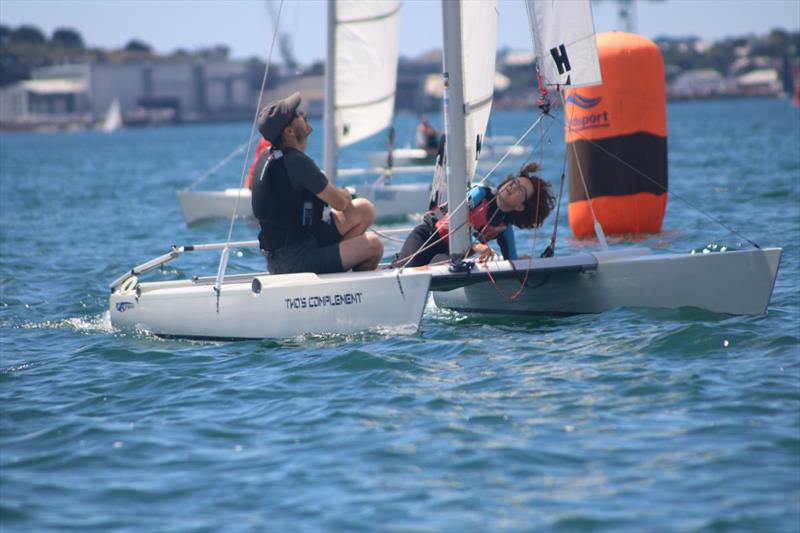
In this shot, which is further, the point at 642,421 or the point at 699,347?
the point at 699,347

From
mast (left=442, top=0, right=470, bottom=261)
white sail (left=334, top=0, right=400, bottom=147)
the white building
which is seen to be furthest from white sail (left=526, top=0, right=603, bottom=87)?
the white building

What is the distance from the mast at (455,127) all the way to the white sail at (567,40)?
57 centimetres

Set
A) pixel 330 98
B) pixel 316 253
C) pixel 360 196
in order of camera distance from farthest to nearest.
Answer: pixel 360 196 < pixel 330 98 < pixel 316 253

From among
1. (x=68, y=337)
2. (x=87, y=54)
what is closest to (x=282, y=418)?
(x=68, y=337)

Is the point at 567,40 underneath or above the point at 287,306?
above

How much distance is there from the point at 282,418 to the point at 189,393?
0.85m

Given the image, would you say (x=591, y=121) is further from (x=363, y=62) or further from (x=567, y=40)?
(x=363, y=62)

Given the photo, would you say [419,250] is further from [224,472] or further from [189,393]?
[224,472]

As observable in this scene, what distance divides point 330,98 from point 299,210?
8136 millimetres

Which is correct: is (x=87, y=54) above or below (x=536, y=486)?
above

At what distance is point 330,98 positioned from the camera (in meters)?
15.7

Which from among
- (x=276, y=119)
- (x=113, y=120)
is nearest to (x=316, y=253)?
(x=276, y=119)

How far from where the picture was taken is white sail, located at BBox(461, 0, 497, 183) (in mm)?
8977

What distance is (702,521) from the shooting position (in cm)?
444
